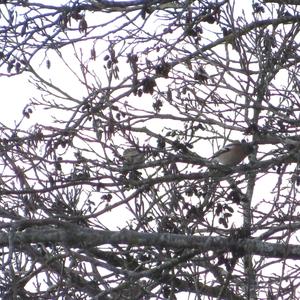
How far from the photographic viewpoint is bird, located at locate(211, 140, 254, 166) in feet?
19.5

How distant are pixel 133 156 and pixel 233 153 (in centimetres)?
119

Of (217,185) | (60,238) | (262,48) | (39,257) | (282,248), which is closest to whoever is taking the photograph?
(60,238)

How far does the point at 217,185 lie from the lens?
5555mm

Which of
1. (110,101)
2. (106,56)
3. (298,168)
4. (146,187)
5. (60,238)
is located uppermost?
(106,56)

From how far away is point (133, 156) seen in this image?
537 centimetres

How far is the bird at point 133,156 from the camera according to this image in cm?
531

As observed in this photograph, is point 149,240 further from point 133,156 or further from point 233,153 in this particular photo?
point 233,153

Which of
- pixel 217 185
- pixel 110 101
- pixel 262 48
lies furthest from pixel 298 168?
pixel 110 101

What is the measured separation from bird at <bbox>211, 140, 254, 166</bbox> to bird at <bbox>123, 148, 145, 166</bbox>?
76 centimetres

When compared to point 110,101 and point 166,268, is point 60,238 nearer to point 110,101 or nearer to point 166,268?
point 166,268

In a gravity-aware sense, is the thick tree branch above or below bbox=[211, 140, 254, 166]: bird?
below

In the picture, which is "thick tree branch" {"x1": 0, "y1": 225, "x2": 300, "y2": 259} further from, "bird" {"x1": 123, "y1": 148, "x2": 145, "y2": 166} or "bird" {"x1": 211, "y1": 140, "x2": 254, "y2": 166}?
"bird" {"x1": 211, "y1": 140, "x2": 254, "y2": 166}

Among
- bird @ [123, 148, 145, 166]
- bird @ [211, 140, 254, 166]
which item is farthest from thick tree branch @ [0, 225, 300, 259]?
bird @ [211, 140, 254, 166]

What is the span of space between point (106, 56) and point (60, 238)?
1778 millimetres
